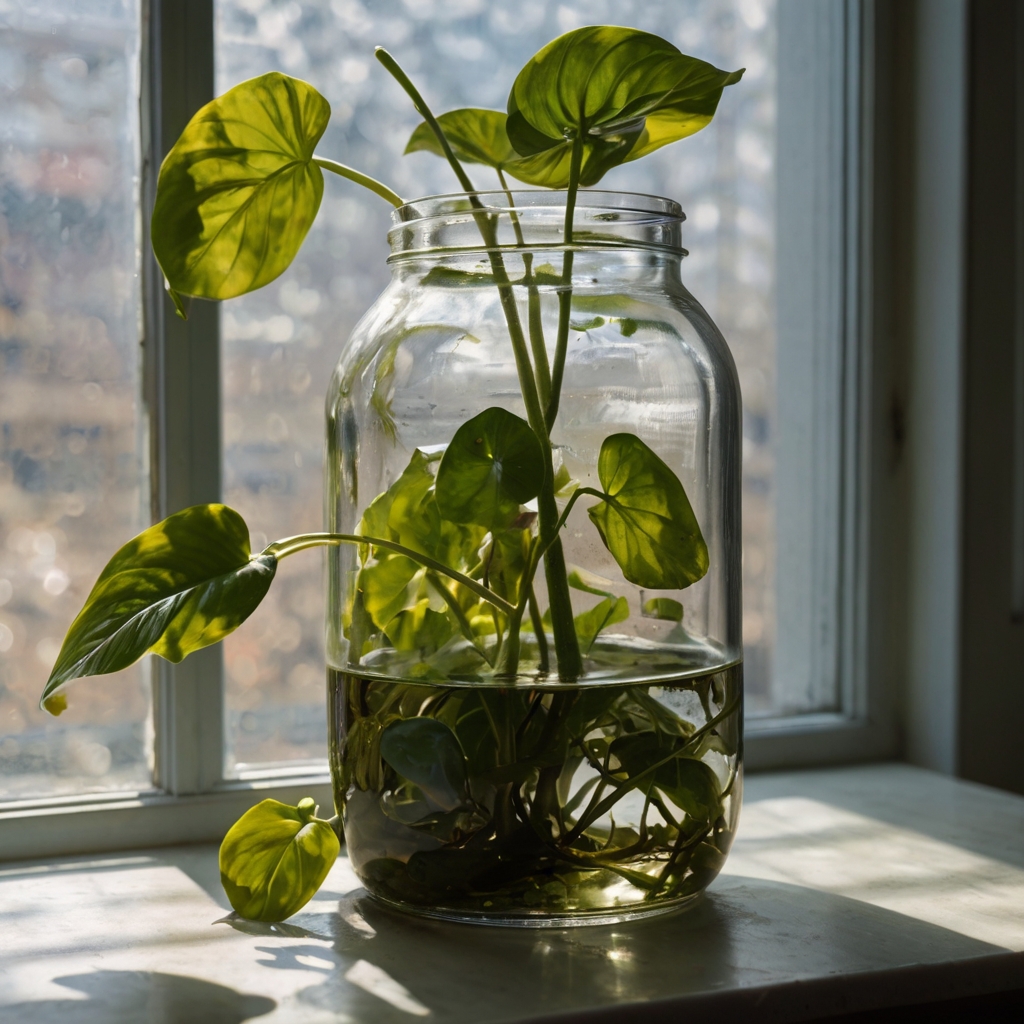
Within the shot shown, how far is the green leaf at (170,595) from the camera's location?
585 mm

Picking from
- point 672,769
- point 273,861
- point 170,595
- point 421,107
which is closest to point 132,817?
point 273,861

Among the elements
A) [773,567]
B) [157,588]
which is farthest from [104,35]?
[773,567]

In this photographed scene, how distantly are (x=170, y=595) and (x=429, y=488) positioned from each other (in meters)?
0.16

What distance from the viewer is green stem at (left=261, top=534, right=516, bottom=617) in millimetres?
655

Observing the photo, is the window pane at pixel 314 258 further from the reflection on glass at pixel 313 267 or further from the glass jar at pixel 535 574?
the glass jar at pixel 535 574

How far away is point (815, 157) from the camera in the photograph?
113cm

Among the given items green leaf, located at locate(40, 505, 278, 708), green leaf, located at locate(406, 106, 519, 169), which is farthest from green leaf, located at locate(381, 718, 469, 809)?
green leaf, located at locate(406, 106, 519, 169)

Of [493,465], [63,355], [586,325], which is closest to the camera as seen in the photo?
[493,465]

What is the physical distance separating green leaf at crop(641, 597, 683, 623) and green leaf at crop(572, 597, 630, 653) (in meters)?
0.01

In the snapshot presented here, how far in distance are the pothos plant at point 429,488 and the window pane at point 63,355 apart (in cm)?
22

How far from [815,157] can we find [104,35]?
2.14 ft

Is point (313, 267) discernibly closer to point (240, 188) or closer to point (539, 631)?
point (240, 188)

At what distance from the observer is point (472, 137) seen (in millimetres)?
787

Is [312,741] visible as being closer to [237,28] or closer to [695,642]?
[695,642]
